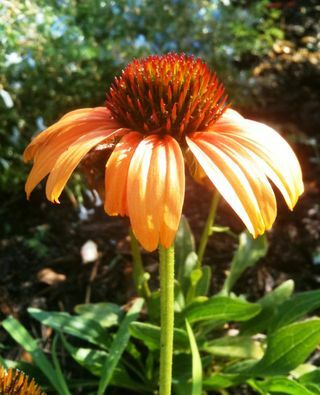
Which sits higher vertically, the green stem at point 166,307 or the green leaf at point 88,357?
the green stem at point 166,307

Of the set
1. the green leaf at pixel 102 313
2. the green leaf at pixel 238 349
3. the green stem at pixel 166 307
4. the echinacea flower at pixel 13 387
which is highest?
the green stem at pixel 166 307

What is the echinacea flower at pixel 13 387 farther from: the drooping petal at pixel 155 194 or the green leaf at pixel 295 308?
the green leaf at pixel 295 308

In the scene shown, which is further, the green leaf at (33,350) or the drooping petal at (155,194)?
the green leaf at (33,350)

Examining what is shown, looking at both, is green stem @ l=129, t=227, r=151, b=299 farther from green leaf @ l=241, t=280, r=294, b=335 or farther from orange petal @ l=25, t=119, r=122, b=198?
orange petal @ l=25, t=119, r=122, b=198

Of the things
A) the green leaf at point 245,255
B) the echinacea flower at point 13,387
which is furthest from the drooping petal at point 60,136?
the green leaf at point 245,255

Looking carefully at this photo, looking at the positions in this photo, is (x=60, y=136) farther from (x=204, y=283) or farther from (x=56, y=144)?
(x=204, y=283)

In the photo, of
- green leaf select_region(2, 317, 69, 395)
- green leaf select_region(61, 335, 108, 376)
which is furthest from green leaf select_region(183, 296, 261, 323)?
green leaf select_region(2, 317, 69, 395)

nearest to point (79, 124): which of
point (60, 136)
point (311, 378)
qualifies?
point (60, 136)
